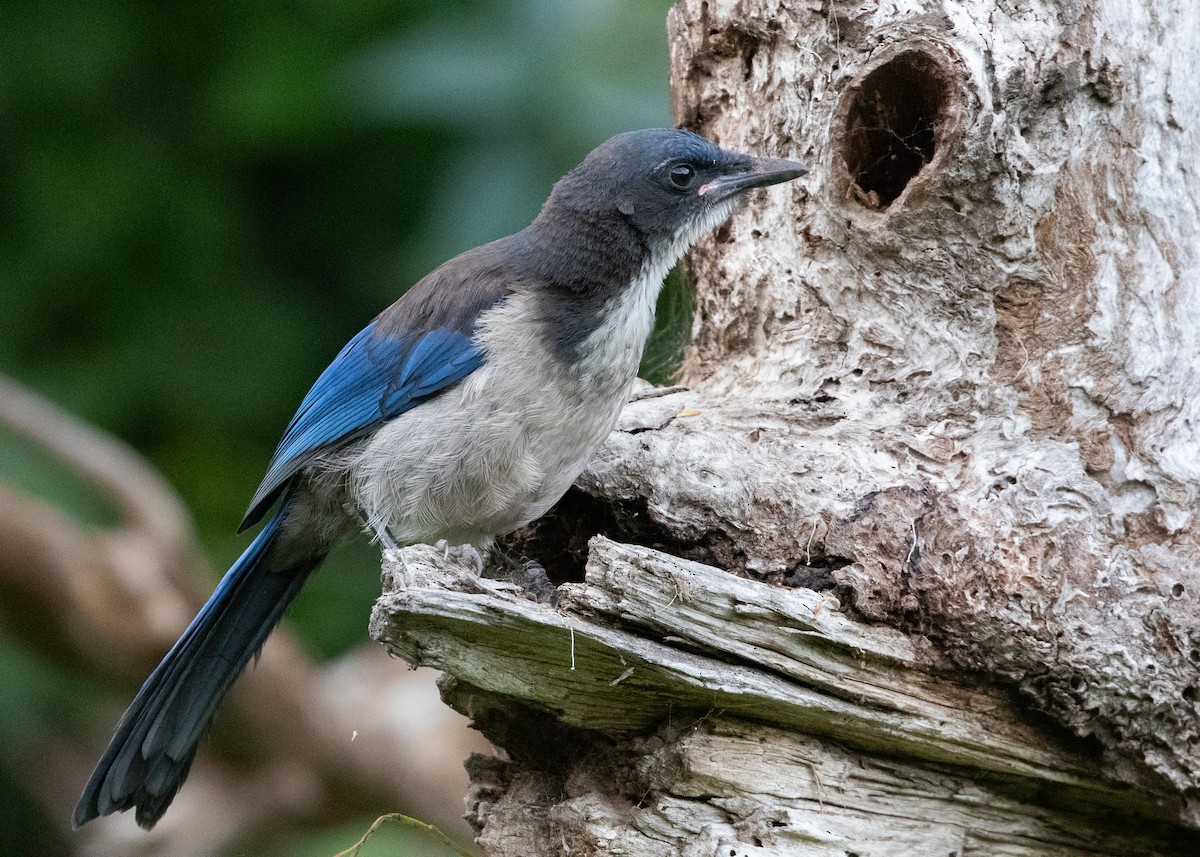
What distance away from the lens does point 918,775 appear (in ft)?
10.7

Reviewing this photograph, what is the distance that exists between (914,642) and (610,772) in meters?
0.84

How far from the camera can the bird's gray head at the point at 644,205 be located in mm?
4070

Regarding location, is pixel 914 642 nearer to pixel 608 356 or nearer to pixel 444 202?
pixel 608 356

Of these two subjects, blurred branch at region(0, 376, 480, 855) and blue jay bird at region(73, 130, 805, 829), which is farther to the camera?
blurred branch at region(0, 376, 480, 855)

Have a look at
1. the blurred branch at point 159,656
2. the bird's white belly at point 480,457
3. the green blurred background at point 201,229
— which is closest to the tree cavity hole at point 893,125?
the bird's white belly at point 480,457

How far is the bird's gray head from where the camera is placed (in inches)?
160

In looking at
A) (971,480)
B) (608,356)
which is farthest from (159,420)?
(971,480)

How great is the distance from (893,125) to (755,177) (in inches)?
17.6

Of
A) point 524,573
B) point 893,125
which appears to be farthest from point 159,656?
point 893,125

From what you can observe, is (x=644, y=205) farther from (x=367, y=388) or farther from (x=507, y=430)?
(x=367, y=388)

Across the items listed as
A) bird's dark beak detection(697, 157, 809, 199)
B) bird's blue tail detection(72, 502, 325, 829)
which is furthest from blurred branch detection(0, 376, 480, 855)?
bird's dark beak detection(697, 157, 809, 199)

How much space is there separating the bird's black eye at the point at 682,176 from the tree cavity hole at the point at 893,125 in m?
0.54

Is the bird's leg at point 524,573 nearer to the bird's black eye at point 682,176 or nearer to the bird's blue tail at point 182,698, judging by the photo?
the bird's blue tail at point 182,698

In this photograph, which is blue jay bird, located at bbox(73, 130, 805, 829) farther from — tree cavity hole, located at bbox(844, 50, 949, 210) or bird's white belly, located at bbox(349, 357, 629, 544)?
tree cavity hole, located at bbox(844, 50, 949, 210)
